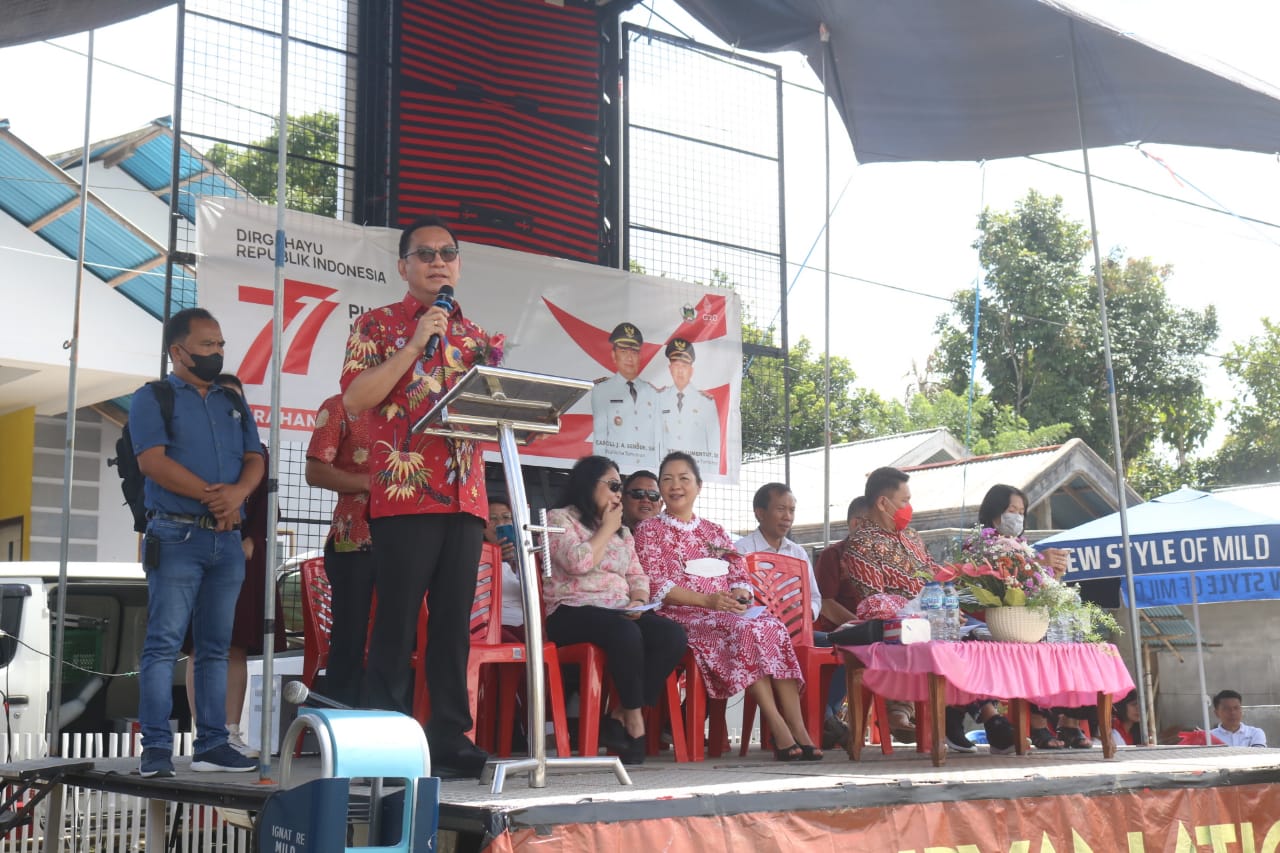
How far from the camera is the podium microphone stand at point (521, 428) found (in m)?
3.03

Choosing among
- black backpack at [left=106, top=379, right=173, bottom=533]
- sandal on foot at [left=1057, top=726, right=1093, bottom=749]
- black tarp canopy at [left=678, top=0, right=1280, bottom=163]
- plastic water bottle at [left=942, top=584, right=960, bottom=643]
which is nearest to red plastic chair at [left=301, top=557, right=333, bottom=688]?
black backpack at [left=106, top=379, right=173, bottom=533]

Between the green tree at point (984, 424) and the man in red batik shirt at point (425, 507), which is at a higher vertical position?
the green tree at point (984, 424)

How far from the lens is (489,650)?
4.32 metres

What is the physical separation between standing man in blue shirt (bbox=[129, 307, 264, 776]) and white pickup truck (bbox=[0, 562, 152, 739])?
110 inches

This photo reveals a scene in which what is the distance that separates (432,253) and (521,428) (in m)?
0.67

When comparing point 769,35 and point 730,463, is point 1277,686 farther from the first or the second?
point 769,35

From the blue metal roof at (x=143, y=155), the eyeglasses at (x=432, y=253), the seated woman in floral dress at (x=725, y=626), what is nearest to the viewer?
the eyeglasses at (x=432, y=253)

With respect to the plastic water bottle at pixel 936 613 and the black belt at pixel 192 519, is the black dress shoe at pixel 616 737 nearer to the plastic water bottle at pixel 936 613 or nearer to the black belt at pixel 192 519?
the plastic water bottle at pixel 936 613

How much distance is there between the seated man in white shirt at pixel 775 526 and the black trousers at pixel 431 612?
233 centimetres

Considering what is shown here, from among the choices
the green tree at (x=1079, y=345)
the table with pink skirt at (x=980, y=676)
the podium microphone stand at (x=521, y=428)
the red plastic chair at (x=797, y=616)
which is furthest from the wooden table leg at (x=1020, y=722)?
the green tree at (x=1079, y=345)

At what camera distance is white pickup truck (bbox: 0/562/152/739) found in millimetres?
6438

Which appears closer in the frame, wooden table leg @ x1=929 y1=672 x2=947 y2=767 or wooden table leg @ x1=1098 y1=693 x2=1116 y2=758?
wooden table leg @ x1=929 y1=672 x2=947 y2=767

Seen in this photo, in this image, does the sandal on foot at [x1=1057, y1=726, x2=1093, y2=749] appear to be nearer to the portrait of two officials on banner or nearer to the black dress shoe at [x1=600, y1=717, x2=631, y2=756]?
the black dress shoe at [x1=600, y1=717, x2=631, y2=756]

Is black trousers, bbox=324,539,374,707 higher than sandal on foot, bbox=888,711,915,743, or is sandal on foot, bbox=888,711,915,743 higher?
black trousers, bbox=324,539,374,707
